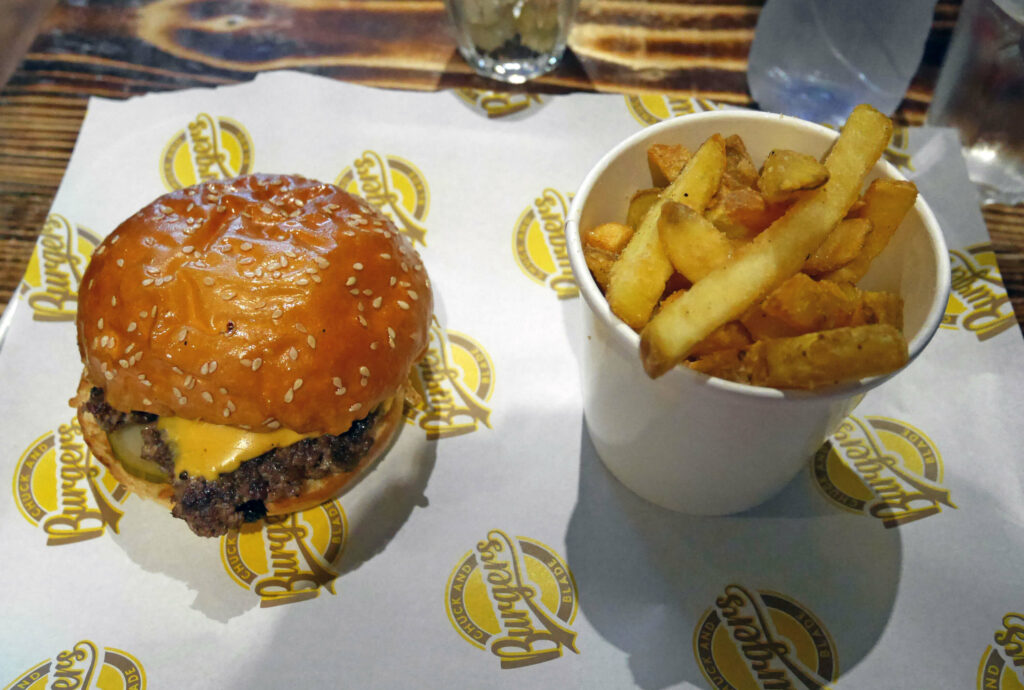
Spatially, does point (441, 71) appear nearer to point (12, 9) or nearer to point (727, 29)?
point (727, 29)

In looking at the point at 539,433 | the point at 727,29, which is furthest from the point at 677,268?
the point at 727,29

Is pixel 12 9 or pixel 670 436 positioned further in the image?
pixel 12 9

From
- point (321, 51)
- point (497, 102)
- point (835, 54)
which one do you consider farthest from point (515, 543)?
point (321, 51)

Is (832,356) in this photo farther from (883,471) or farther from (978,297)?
(978,297)

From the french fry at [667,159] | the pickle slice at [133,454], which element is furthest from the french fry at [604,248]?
the pickle slice at [133,454]

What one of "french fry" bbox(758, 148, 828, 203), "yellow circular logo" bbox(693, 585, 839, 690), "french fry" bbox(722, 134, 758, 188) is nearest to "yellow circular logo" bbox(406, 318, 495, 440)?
"yellow circular logo" bbox(693, 585, 839, 690)

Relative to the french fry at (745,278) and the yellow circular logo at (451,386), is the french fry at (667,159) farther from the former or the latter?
the yellow circular logo at (451,386)
